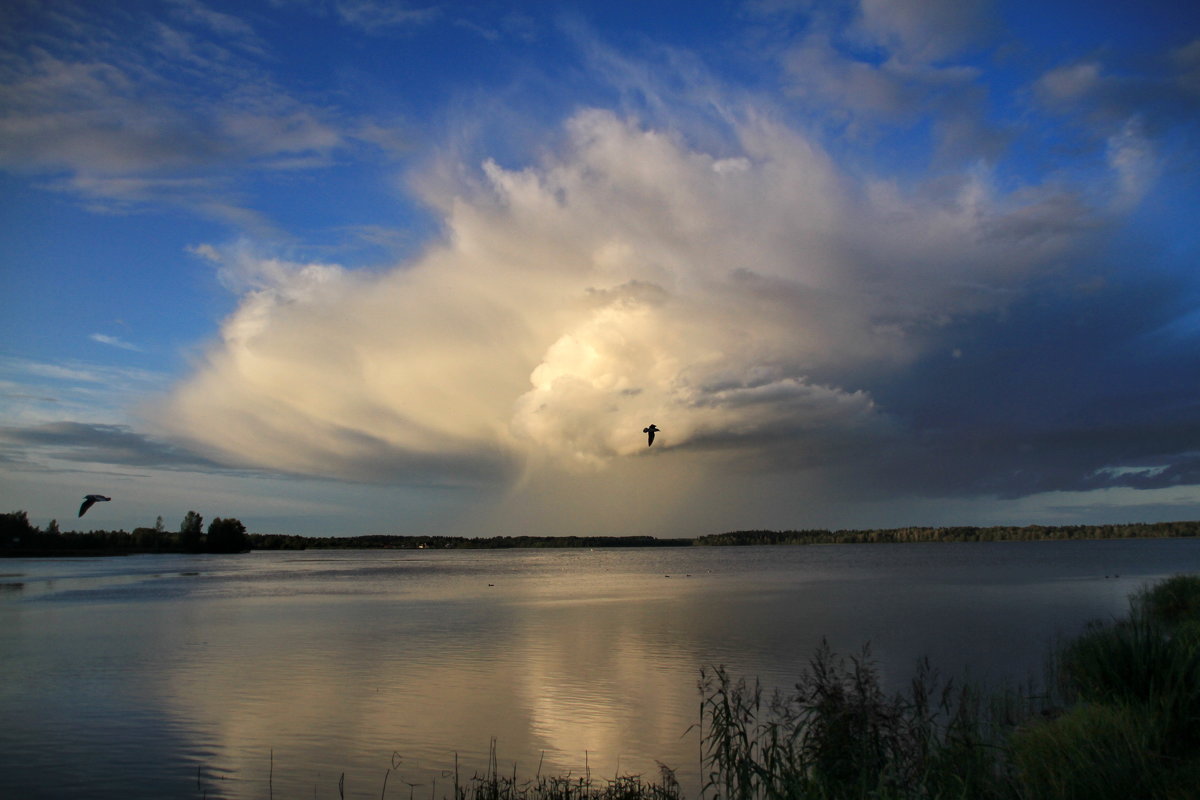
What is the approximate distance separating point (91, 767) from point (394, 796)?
632cm

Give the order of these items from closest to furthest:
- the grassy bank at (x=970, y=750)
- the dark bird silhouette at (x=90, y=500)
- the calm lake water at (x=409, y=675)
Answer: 1. the grassy bank at (x=970, y=750)
2. the calm lake water at (x=409, y=675)
3. the dark bird silhouette at (x=90, y=500)

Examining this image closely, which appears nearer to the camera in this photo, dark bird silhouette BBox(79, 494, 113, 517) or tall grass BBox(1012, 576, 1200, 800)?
tall grass BBox(1012, 576, 1200, 800)

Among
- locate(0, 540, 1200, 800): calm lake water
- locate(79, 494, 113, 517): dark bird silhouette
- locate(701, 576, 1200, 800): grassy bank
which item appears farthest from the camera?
locate(79, 494, 113, 517): dark bird silhouette

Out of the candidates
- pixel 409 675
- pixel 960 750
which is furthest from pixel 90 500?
pixel 960 750

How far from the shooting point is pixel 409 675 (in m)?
24.8

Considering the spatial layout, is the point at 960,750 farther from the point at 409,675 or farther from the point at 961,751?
the point at 409,675

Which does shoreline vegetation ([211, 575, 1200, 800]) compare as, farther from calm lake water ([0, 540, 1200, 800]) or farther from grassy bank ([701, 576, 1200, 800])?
calm lake water ([0, 540, 1200, 800])

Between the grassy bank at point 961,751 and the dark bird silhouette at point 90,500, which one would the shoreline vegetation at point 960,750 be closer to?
the grassy bank at point 961,751

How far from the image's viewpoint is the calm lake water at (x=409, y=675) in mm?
15000

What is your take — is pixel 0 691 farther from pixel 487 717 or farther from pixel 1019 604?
pixel 1019 604

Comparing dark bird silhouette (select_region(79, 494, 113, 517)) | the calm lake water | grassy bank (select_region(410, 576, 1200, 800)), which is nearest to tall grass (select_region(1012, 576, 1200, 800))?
grassy bank (select_region(410, 576, 1200, 800))

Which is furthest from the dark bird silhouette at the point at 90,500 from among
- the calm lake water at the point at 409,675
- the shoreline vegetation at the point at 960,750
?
the shoreline vegetation at the point at 960,750

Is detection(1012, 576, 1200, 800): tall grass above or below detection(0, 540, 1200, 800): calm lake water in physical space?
above

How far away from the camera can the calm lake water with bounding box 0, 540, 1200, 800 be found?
15000 mm
